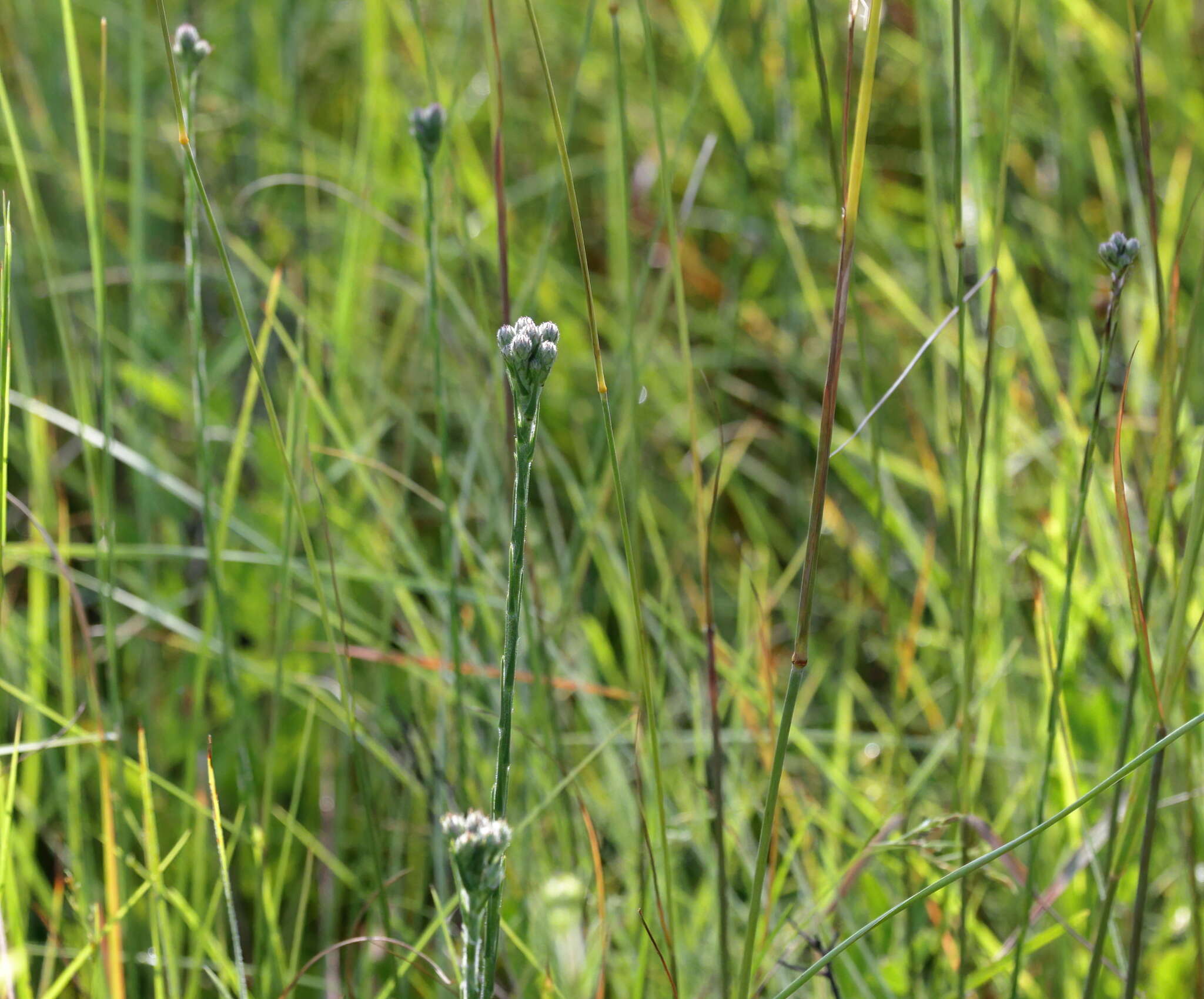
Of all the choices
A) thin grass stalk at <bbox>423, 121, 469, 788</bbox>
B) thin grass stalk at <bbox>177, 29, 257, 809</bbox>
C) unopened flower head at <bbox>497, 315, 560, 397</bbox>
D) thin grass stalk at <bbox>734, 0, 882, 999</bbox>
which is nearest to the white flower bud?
unopened flower head at <bbox>497, 315, 560, 397</bbox>

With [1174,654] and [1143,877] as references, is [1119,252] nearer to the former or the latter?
[1174,654]

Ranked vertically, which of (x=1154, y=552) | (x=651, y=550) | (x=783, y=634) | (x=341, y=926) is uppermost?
(x=1154, y=552)

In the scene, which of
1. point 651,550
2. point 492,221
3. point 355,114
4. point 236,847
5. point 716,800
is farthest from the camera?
point 355,114

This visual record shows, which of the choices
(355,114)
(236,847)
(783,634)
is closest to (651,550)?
(783,634)

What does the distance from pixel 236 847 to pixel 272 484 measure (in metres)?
0.43

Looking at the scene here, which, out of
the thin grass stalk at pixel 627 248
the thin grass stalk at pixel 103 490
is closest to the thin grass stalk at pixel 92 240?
the thin grass stalk at pixel 103 490

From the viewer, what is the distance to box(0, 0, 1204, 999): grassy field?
61 cm

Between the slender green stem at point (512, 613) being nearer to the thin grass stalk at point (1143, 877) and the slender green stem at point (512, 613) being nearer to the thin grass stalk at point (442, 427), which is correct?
the thin grass stalk at point (442, 427)

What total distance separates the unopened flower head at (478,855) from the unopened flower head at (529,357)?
151 millimetres

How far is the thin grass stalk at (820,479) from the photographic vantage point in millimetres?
394

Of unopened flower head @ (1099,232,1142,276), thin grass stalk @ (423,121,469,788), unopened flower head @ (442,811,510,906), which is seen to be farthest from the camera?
thin grass stalk @ (423,121,469,788)

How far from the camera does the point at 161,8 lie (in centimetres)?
48

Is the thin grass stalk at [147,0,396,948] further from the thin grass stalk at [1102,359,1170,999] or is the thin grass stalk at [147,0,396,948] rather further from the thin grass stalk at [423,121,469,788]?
the thin grass stalk at [1102,359,1170,999]

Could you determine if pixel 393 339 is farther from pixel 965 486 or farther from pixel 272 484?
pixel 965 486
